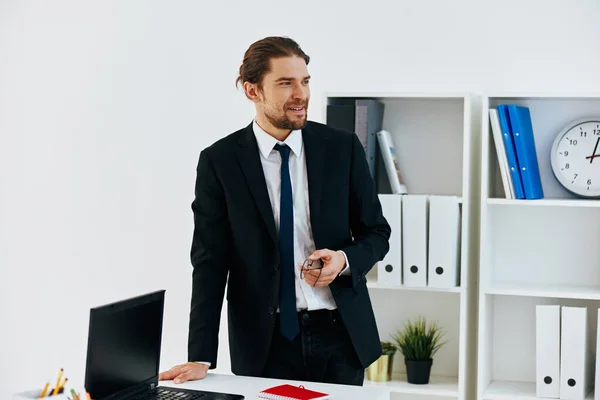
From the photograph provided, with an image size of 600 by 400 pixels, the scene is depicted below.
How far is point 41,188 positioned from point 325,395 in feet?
8.47

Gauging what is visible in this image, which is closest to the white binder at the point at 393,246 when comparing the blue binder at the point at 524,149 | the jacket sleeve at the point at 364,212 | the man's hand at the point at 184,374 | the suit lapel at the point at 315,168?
the blue binder at the point at 524,149

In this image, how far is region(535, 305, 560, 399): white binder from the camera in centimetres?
327

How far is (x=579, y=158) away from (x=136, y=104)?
2.04m

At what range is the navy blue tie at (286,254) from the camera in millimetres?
2404

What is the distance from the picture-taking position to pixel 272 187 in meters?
2.53

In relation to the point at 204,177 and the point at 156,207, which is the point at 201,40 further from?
the point at 204,177

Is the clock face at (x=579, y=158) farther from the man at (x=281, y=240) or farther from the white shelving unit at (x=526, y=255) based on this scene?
the man at (x=281, y=240)

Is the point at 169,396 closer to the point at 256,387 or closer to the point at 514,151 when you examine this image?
the point at 256,387

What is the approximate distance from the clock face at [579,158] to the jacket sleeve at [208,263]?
151 centimetres

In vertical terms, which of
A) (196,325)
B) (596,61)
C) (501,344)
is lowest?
(501,344)

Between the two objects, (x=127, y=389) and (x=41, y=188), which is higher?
(x=41, y=188)

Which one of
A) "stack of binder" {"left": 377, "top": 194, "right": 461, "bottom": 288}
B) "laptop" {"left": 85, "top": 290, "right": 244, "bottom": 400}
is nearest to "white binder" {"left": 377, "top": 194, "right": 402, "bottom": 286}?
"stack of binder" {"left": 377, "top": 194, "right": 461, "bottom": 288}

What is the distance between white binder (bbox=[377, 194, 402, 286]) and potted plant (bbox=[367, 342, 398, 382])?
0.29 meters

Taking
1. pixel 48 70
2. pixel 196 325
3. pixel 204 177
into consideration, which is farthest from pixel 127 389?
pixel 48 70
